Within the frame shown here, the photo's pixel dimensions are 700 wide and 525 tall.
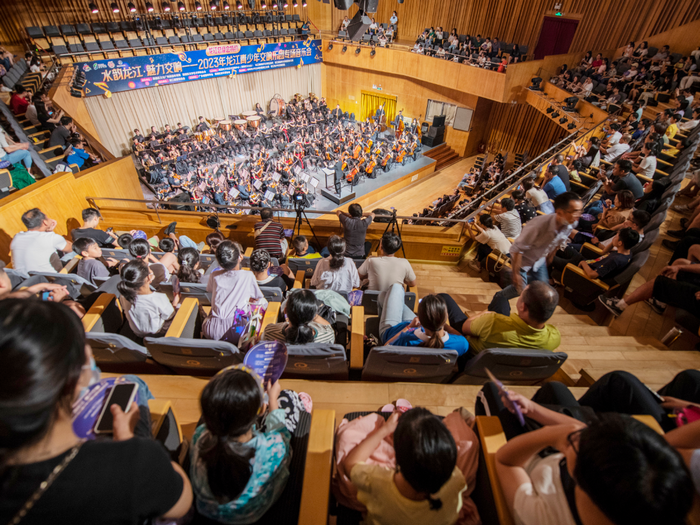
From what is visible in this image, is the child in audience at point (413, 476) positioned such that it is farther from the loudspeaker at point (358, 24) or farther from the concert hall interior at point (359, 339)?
the loudspeaker at point (358, 24)

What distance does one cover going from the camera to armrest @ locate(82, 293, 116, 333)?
2.37 m

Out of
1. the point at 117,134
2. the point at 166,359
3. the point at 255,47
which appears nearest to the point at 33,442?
the point at 166,359

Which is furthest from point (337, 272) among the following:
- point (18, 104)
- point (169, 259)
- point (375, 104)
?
point (375, 104)

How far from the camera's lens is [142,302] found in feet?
7.75

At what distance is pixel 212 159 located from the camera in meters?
11.7

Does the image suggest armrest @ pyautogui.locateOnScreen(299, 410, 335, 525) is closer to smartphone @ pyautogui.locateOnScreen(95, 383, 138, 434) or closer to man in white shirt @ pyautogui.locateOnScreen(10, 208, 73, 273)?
smartphone @ pyautogui.locateOnScreen(95, 383, 138, 434)

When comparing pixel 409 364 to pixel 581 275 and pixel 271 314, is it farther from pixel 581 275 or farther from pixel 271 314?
pixel 581 275

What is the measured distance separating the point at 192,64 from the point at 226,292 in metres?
13.8

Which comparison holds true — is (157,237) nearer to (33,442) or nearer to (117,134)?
(33,442)

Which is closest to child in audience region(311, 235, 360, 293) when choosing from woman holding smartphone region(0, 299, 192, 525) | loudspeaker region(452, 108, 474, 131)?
woman holding smartphone region(0, 299, 192, 525)

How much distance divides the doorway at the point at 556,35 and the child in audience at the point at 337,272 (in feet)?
46.9

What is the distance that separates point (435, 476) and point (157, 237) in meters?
5.20

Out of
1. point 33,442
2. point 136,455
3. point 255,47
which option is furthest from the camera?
point 255,47

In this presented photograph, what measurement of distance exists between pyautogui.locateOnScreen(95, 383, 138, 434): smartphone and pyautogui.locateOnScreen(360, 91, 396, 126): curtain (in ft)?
55.1
